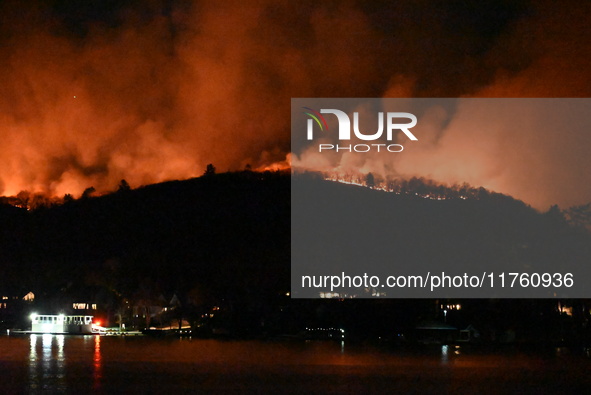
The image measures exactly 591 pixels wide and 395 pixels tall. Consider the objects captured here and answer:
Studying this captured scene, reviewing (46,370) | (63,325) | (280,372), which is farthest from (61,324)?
(280,372)

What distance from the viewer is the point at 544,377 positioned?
2733cm

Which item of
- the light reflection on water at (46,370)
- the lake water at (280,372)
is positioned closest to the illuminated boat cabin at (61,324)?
the lake water at (280,372)

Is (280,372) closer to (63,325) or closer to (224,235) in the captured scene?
(63,325)

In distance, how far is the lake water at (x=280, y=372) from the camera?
868 inches

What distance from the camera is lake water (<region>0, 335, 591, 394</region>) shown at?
22.0 meters

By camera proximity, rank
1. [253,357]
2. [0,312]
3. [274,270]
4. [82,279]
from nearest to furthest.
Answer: [253,357] → [274,270] → [0,312] → [82,279]

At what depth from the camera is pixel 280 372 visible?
27.0 meters

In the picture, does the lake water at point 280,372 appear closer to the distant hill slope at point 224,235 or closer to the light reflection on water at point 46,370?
the light reflection on water at point 46,370

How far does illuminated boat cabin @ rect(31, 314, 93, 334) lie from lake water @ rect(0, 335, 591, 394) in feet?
77.5

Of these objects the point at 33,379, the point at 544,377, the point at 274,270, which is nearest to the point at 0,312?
the point at 274,270

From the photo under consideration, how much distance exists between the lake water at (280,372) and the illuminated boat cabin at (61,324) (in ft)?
77.5

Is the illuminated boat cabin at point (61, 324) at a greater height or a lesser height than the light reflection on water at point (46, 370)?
lesser

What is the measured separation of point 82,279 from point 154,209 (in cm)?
3910

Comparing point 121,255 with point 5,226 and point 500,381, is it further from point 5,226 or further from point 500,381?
point 500,381
